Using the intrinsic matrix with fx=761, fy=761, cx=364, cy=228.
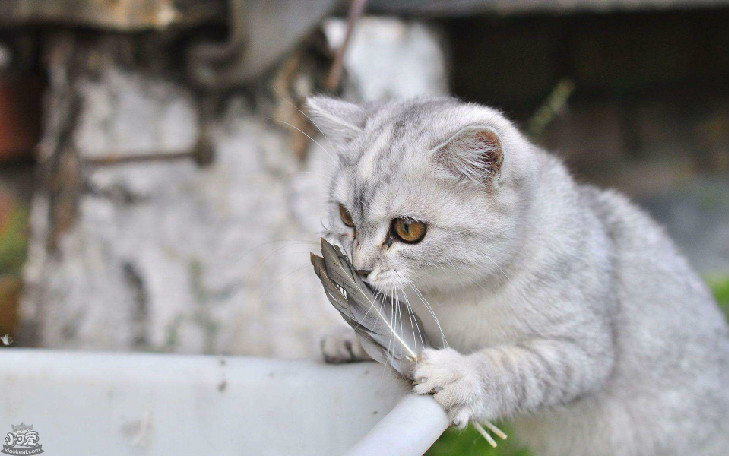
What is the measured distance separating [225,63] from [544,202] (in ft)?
4.22

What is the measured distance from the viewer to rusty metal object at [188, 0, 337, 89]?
2.42 m

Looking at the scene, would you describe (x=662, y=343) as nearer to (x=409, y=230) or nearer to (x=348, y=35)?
(x=409, y=230)

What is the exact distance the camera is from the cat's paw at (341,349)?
1605 mm

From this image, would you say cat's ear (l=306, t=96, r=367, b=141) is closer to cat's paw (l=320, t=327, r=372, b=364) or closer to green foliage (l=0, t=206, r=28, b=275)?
cat's paw (l=320, t=327, r=372, b=364)

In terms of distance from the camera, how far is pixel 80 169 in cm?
269

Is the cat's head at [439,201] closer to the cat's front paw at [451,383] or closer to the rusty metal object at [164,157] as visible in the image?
the cat's front paw at [451,383]

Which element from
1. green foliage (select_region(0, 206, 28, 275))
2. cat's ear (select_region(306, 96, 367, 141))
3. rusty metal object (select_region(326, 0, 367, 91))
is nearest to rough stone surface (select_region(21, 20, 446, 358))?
rusty metal object (select_region(326, 0, 367, 91))

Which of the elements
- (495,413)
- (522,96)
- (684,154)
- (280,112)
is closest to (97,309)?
(280,112)

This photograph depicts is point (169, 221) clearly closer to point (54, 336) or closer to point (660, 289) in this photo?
point (54, 336)

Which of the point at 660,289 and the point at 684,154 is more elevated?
the point at 684,154

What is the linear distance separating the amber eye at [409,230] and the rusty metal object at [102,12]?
4.40ft
